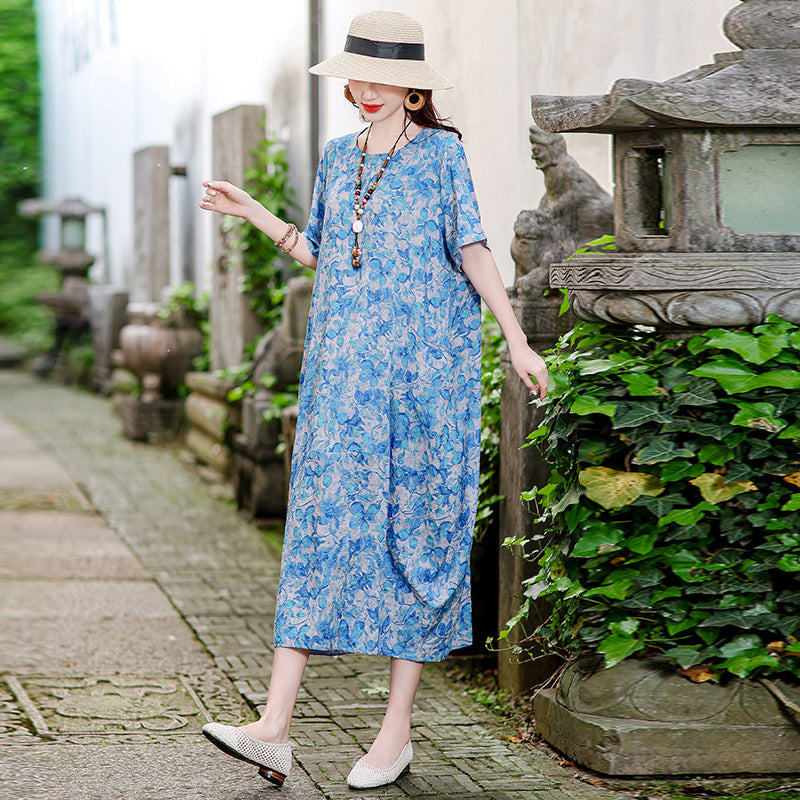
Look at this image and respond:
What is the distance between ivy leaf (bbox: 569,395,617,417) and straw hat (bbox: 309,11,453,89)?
834 millimetres

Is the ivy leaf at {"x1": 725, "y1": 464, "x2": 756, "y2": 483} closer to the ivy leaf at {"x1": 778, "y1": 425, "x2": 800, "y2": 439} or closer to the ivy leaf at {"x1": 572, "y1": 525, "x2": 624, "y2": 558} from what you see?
Result: the ivy leaf at {"x1": 778, "y1": 425, "x2": 800, "y2": 439}

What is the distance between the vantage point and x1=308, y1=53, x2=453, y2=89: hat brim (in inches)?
123

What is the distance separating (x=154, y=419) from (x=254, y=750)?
735cm

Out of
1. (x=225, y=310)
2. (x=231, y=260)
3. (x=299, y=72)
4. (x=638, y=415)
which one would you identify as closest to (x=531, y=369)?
(x=638, y=415)

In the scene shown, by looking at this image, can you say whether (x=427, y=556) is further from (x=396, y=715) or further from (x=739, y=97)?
(x=739, y=97)

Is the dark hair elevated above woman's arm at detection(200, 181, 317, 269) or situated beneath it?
Answer: elevated above

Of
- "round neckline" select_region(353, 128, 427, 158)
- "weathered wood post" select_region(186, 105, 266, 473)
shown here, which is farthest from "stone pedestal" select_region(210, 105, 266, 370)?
"round neckline" select_region(353, 128, 427, 158)

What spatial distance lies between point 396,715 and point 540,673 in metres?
0.76

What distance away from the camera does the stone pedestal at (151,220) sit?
10.8m

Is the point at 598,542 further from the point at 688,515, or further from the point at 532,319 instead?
the point at 532,319

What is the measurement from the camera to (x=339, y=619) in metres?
3.20

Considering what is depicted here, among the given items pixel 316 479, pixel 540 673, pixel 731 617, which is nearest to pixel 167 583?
pixel 540 673

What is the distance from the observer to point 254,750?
309 centimetres

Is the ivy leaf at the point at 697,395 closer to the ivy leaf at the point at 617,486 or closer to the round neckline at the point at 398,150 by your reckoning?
the ivy leaf at the point at 617,486
